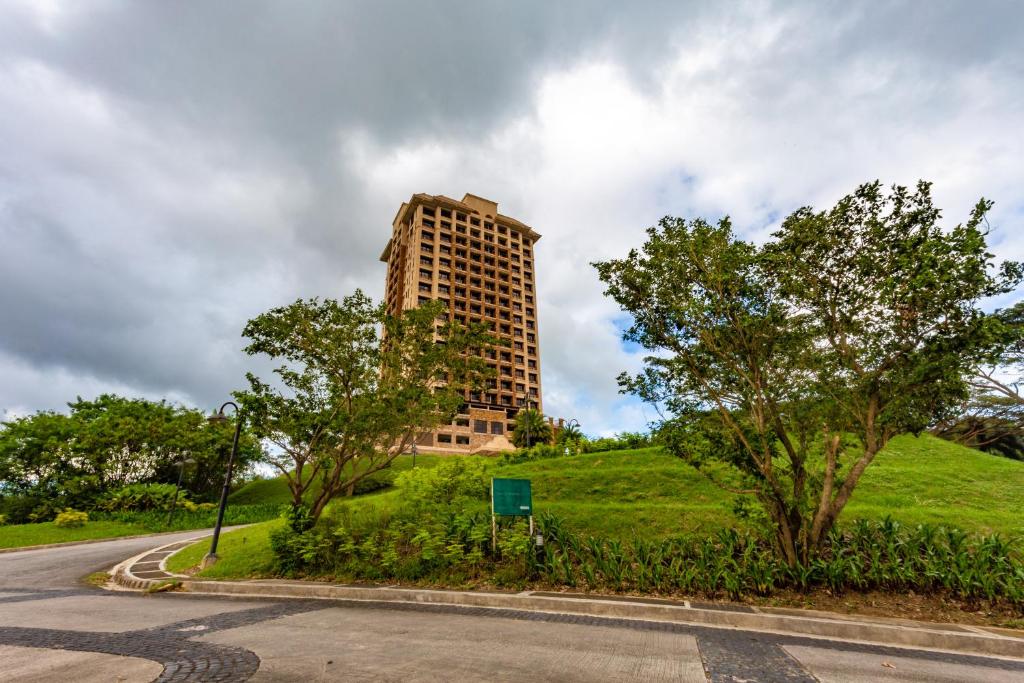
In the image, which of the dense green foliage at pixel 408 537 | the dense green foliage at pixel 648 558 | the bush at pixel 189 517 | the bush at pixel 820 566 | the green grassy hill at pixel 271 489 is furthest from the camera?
the green grassy hill at pixel 271 489

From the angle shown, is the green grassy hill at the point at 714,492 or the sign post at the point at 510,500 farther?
the green grassy hill at the point at 714,492

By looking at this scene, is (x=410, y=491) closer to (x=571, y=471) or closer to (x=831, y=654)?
(x=571, y=471)

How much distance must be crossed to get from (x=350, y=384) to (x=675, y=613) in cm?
1078

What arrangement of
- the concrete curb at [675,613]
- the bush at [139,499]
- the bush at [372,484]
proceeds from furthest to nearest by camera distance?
the bush at [372,484] < the bush at [139,499] < the concrete curb at [675,613]

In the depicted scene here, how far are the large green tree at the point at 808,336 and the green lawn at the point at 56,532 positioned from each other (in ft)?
105

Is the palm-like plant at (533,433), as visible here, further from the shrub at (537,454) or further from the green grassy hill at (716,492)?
the green grassy hill at (716,492)

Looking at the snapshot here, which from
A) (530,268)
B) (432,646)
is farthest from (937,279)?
(530,268)

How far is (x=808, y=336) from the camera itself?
1037 cm

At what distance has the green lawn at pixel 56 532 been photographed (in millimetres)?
24520

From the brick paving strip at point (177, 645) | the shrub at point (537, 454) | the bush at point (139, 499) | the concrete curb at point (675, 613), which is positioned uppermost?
the shrub at point (537, 454)

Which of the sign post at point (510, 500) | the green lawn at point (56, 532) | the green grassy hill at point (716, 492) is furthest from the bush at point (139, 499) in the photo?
the sign post at point (510, 500)

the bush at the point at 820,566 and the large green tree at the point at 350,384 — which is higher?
the large green tree at the point at 350,384

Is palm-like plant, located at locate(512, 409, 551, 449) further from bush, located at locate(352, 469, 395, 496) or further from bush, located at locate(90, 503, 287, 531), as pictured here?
bush, located at locate(90, 503, 287, 531)

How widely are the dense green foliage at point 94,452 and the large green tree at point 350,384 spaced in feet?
86.9
